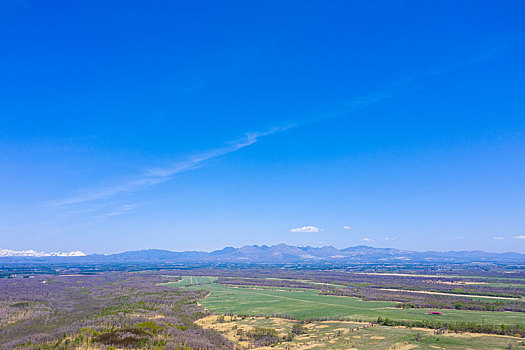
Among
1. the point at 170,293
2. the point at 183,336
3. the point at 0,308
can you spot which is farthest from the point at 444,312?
the point at 0,308

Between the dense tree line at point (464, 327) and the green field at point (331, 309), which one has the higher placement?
the dense tree line at point (464, 327)

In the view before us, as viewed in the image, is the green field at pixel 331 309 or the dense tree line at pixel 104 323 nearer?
the dense tree line at pixel 104 323

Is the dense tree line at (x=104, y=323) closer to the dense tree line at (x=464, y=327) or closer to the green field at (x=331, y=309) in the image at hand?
the green field at (x=331, y=309)

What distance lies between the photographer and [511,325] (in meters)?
59.8

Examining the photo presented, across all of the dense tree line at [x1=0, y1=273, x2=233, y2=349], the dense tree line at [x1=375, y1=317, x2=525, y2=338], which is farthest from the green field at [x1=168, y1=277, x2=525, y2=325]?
the dense tree line at [x1=0, y1=273, x2=233, y2=349]

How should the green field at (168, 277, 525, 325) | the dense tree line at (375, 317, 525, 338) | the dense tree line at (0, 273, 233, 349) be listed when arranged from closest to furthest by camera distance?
the dense tree line at (0, 273, 233, 349), the dense tree line at (375, 317, 525, 338), the green field at (168, 277, 525, 325)

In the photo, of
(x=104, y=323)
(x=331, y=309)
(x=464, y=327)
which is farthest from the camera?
(x=331, y=309)

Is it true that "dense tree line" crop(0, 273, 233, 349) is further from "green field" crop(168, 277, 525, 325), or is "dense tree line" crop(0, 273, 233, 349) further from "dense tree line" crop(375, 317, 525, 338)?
"dense tree line" crop(375, 317, 525, 338)

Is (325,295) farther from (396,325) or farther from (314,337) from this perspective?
(314,337)

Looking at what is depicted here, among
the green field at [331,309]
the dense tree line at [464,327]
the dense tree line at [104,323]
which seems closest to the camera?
the dense tree line at [104,323]

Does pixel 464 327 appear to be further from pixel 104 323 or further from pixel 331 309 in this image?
pixel 104 323

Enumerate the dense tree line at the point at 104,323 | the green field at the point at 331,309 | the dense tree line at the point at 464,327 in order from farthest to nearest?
the green field at the point at 331,309
the dense tree line at the point at 464,327
the dense tree line at the point at 104,323

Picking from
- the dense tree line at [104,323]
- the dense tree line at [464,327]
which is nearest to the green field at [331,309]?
the dense tree line at [464,327]

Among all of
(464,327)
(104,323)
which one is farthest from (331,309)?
(104,323)
